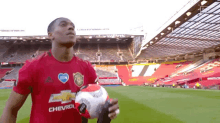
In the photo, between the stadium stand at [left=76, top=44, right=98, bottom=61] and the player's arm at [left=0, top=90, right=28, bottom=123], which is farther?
the stadium stand at [left=76, top=44, right=98, bottom=61]

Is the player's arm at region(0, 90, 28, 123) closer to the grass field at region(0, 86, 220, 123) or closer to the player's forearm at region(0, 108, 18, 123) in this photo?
the player's forearm at region(0, 108, 18, 123)

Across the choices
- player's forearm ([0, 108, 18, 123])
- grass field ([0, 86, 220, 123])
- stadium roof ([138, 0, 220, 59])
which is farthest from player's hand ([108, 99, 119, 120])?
stadium roof ([138, 0, 220, 59])

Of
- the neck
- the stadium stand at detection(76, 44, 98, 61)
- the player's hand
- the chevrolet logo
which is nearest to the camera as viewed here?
the player's hand

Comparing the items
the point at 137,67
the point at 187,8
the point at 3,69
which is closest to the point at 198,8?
the point at 187,8

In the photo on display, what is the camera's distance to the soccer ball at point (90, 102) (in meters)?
1.56

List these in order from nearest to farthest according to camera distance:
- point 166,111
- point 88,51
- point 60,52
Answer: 1. point 60,52
2. point 166,111
3. point 88,51

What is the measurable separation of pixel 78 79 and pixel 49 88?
0.35m

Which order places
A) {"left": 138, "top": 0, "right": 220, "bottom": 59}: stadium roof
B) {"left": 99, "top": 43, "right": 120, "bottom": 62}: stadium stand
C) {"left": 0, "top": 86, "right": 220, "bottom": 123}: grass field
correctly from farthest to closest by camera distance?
1. {"left": 99, "top": 43, "right": 120, "bottom": 62}: stadium stand
2. {"left": 138, "top": 0, "right": 220, "bottom": 59}: stadium roof
3. {"left": 0, "top": 86, "right": 220, "bottom": 123}: grass field

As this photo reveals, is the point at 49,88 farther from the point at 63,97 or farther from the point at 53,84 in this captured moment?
the point at 63,97

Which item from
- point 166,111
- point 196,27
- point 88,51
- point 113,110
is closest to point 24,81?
point 113,110

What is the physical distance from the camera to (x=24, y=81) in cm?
153

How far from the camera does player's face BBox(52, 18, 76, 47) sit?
176 centimetres

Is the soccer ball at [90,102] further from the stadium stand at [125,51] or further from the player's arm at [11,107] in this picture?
the stadium stand at [125,51]

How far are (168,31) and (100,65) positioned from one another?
2639 centimetres
